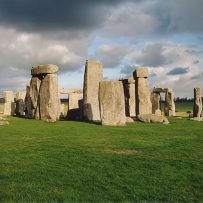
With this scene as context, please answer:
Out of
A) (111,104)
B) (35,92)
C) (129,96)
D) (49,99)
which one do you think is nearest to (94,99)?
(49,99)

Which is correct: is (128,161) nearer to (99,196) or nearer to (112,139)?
(99,196)

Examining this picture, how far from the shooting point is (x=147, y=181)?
865 centimetres

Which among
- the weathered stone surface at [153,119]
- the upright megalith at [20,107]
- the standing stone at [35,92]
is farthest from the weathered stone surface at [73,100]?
the weathered stone surface at [153,119]

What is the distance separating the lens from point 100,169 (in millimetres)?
9609

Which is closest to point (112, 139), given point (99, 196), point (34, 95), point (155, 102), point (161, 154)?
point (161, 154)

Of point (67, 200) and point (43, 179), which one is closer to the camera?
point (67, 200)

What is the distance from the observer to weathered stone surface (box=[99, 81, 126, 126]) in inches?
828

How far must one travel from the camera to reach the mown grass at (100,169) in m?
7.75

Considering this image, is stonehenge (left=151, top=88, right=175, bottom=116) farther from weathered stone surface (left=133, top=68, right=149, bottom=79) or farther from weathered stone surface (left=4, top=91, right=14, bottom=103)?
weathered stone surface (left=4, top=91, right=14, bottom=103)

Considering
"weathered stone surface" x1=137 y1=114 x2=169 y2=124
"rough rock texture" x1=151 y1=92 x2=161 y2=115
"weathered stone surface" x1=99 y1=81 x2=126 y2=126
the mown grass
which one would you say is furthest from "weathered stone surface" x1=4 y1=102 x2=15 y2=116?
the mown grass

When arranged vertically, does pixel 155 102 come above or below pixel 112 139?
above

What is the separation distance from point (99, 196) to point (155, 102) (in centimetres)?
2853

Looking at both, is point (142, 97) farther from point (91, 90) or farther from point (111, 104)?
point (111, 104)

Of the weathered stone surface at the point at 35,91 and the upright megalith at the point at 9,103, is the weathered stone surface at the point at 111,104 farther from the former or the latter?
the upright megalith at the point at 9,103
